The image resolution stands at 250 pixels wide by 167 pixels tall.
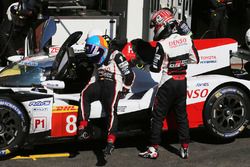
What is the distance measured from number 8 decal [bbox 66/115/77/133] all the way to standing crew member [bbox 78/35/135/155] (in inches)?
5.1

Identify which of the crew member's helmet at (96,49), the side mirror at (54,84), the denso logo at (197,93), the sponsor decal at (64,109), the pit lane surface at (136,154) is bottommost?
the pit lane surface at (136,154)

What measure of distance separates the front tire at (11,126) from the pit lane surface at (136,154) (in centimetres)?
21

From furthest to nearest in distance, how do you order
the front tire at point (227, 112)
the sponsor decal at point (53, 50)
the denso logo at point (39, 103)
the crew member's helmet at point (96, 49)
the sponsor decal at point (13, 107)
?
the sponsor decal at point (53, 50) < the front tire at point (227, 112) < the crew member's helmet at point (96, 49) < the denso logo at point (39, 103) < the sponsor decal at point (13, 107)

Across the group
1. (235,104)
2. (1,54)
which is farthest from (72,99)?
(1,54)

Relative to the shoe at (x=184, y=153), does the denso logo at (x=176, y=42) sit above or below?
above

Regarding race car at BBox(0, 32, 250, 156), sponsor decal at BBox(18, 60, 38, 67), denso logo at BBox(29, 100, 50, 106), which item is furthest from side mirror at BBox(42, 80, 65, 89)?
sponsor decal at BBox(18, 60, 38, 67)

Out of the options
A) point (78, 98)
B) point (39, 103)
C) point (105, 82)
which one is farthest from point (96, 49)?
point (39, 103)

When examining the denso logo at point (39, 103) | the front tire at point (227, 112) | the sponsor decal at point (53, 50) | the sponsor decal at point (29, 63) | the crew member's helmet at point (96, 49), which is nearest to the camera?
the denso logo at point (39, 103)

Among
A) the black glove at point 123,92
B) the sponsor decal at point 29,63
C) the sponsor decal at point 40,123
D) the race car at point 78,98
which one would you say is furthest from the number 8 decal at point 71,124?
the sponsor decal at point 29,63

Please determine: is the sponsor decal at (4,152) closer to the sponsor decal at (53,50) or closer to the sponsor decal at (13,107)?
the sponsor decal at (13,107)

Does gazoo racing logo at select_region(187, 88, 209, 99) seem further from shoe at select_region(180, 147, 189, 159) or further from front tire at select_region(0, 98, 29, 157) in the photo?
front tire at select_region(0, 98, 29, 157)

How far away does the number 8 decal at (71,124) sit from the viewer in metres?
6.24

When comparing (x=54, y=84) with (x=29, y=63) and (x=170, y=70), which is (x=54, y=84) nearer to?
(x=29, y=63)

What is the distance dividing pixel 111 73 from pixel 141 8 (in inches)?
193
